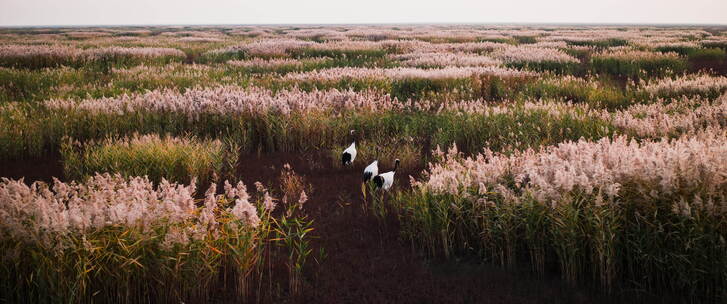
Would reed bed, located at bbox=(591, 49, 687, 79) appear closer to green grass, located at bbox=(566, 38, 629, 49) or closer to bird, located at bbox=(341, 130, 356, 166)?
green grass, located at bbox=(566, 38, 629, 49)

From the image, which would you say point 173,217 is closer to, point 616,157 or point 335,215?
point 335,215

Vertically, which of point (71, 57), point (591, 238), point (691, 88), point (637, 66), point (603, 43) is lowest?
point (591, 238)

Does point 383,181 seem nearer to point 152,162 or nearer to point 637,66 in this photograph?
point 152,162

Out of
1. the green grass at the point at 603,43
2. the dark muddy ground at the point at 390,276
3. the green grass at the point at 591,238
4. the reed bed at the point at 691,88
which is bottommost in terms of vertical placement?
the dark muddy ground at the point at 390,276

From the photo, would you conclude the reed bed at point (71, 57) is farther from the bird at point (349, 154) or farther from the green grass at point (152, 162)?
the bird at point (349, 154)

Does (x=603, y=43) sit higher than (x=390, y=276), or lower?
higher

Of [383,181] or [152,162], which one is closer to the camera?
[383,181]

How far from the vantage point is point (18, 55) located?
70.8 ft

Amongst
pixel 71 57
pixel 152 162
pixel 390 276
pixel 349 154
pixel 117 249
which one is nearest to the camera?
pixel 117 249

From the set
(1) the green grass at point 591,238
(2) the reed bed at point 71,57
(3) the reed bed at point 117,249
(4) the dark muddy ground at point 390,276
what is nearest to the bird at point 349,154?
(4) the dark muddy ground at point 390,276

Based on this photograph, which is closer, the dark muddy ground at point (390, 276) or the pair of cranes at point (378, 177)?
the dark muddy ground at point (390, 276)

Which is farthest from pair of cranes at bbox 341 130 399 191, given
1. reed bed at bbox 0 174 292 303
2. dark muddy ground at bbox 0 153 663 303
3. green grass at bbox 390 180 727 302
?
reed bed at bbox 0 174 292 303

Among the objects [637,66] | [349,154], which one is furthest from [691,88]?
[349,154]

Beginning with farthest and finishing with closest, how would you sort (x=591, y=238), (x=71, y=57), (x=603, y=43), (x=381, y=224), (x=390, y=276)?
(x=603, y=43) < (x=71, y=57) < (x=381, y=224) < (x=390, y=276) < (x=591, y=238)
